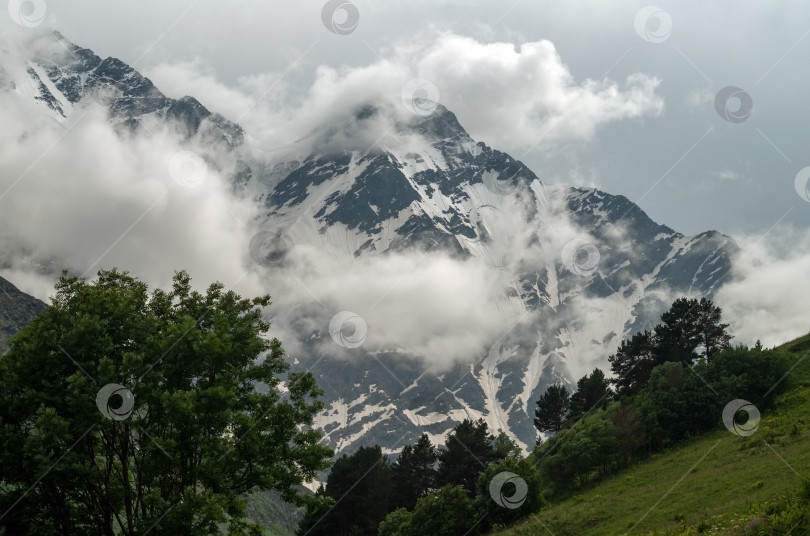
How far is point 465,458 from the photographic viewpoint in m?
82.8

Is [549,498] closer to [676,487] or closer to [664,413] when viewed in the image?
[664,413]

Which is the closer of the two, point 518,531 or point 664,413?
point 518,531

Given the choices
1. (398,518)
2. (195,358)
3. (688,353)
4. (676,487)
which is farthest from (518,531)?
(688,353)

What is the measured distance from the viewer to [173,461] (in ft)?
85.3

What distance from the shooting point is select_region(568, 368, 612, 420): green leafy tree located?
296ft

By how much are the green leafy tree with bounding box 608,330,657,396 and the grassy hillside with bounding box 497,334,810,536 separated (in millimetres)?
21724

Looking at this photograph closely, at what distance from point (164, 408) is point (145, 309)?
6417 mm

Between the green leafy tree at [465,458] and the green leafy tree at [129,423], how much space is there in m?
54.9

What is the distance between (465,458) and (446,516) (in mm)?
22105

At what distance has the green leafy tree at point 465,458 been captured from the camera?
81625 mm
